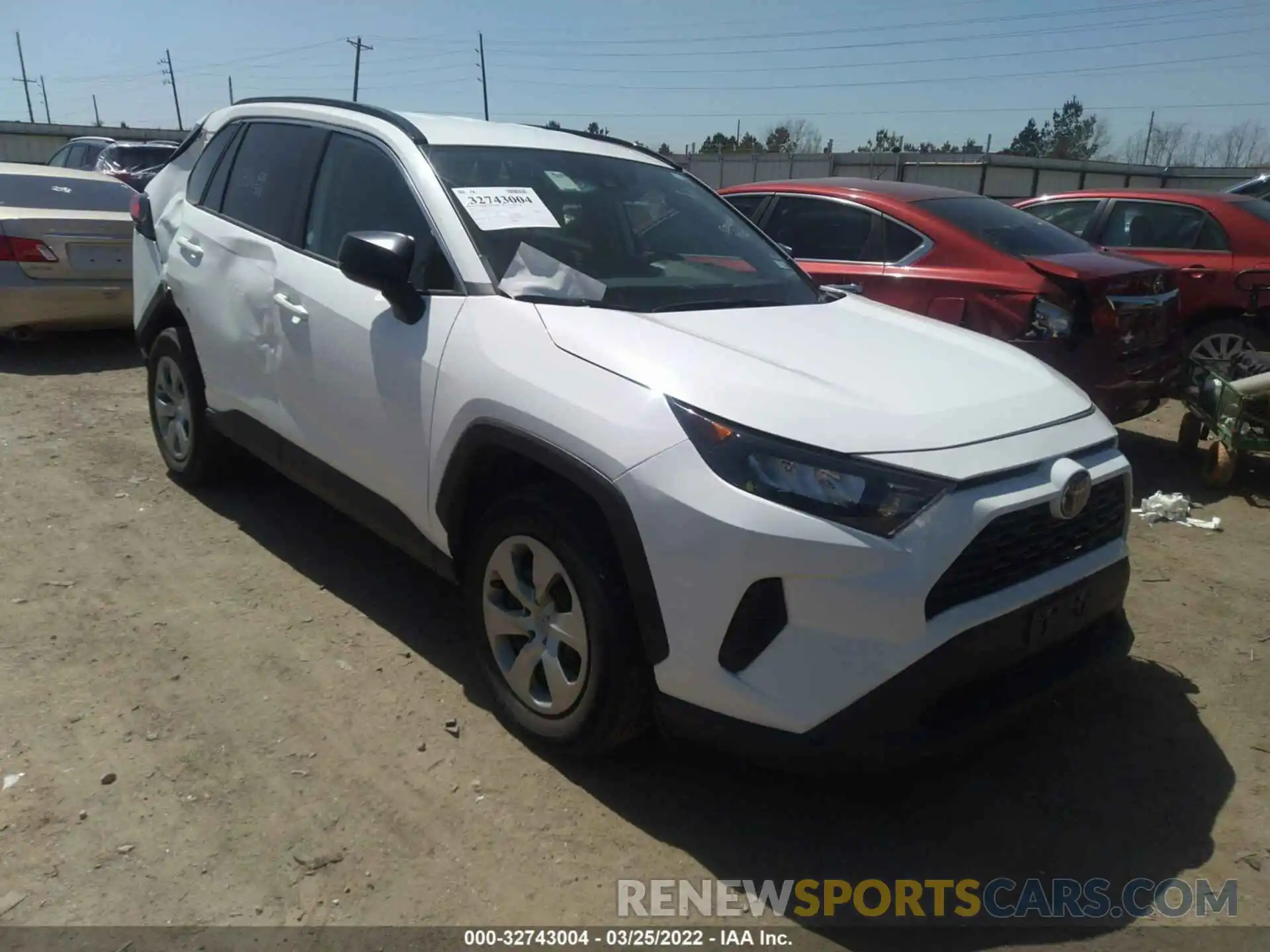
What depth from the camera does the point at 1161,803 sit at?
291 centimetres

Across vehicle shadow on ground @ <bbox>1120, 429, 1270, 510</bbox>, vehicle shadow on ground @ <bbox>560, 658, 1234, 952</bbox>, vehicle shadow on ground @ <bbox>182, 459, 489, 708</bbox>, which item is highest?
vehicle shadow on ground @ <bbox>182, 459, 489, 708</bbox>

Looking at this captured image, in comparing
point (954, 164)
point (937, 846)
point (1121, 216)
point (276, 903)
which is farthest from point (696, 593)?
point (954, 164)

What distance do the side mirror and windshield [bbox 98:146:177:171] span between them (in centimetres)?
1421

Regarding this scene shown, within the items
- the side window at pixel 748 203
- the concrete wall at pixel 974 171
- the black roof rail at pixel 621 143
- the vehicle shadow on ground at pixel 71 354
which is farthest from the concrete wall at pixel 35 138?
the black roof rail at pixel 621 143

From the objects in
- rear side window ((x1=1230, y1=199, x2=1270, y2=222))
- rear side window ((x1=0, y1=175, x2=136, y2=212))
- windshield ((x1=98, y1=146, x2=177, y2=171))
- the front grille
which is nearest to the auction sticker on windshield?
the front grille

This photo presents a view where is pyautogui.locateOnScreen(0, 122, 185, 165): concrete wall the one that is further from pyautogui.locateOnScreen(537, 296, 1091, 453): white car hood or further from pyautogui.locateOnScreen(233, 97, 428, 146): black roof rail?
pyautogui.locateOnScreen(537, 296, 1091, 453): white car hood

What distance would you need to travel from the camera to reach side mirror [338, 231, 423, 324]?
3.04 m

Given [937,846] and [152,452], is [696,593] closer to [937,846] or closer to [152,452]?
[937,846]

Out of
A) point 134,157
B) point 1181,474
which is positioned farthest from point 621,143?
point 134,157

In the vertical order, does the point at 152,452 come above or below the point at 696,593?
below

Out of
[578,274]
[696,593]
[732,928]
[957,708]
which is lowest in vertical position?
[732,928]

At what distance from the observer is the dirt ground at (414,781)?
2.52 meters

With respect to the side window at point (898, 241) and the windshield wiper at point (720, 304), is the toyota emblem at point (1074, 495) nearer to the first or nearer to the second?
the windshield wiper at point (720, 304)

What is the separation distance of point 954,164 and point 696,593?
29248mm
